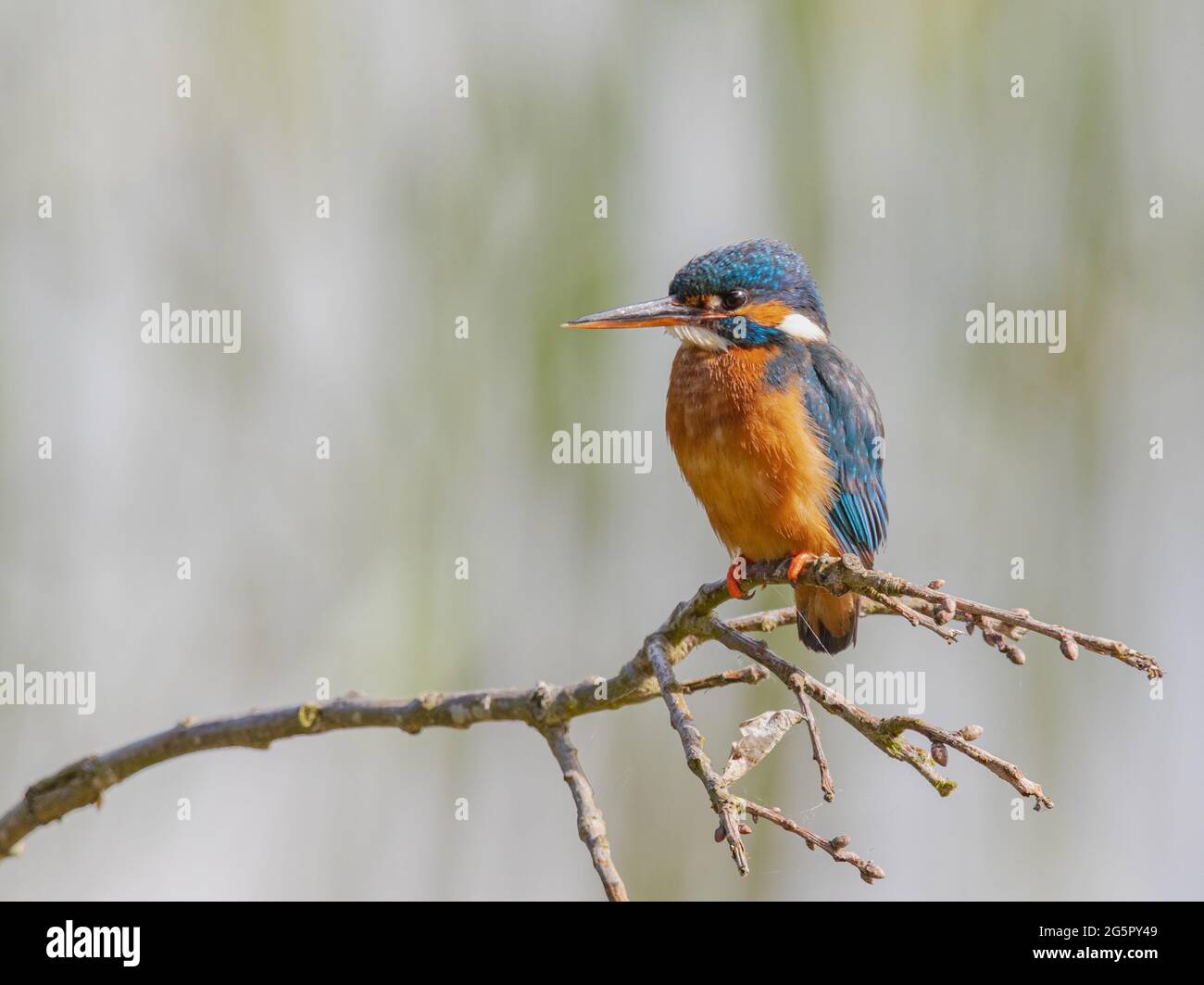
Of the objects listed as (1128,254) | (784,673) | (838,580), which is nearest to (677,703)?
(784,673)

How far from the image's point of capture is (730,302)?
4.14m

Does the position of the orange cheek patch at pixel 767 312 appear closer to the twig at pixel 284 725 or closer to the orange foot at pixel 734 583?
the orange foot at pixel 734 583

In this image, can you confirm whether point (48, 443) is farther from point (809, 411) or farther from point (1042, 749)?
point (1042, 749)

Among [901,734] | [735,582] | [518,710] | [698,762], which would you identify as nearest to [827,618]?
[735,582]

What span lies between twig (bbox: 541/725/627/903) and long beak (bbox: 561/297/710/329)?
175 centimetres

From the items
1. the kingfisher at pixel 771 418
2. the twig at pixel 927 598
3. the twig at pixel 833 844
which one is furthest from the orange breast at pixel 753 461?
the twig at pixel 833 844

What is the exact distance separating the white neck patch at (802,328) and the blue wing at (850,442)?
0.21 feet

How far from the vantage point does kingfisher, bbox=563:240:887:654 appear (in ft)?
12.5

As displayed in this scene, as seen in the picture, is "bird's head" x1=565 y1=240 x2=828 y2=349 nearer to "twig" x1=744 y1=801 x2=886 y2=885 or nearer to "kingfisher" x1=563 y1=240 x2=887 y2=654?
"kingfisher" x1=563 y1=240 x2=887 y2=654

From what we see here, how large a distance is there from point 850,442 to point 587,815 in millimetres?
2158

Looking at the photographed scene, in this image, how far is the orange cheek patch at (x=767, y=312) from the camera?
4121mm

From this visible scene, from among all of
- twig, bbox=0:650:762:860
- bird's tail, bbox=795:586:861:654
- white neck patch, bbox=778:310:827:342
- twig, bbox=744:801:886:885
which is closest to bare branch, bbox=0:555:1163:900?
twig, bbox=0:650:762:860

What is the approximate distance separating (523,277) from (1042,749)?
2.37m

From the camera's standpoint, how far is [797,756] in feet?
14.8
